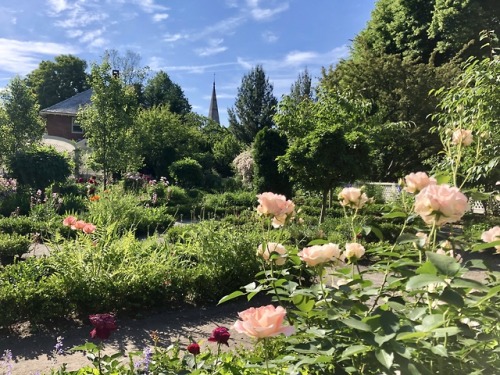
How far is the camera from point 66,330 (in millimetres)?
3994

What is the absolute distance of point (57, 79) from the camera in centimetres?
4719

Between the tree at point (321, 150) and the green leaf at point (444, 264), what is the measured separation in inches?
325

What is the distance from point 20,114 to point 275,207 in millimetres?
18796

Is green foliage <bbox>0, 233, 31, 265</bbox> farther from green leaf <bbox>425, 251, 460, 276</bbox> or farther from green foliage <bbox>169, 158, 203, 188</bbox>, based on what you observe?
green foliage <bbox>169, 158, 203, 188</bbox>

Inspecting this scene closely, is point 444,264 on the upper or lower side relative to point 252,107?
lower

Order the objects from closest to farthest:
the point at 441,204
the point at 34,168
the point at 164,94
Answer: the point at 441,204, the point at 34,168, the point at 164,94

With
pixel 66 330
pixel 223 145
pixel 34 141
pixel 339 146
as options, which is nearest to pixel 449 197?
pixel 66 330

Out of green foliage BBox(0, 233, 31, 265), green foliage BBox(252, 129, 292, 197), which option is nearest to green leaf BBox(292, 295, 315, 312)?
green foliage BBox(0, 233, 31, 265)

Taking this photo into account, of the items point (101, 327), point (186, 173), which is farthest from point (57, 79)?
point (101, 327)

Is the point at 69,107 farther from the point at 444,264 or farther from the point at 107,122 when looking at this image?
the point at 444,264

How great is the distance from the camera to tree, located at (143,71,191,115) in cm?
4134

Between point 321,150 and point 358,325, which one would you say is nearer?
point 358,325

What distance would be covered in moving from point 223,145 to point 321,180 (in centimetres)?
1749

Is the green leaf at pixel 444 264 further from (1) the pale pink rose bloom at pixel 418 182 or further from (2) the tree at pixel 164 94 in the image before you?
(2) the tree at pixel 164 94
